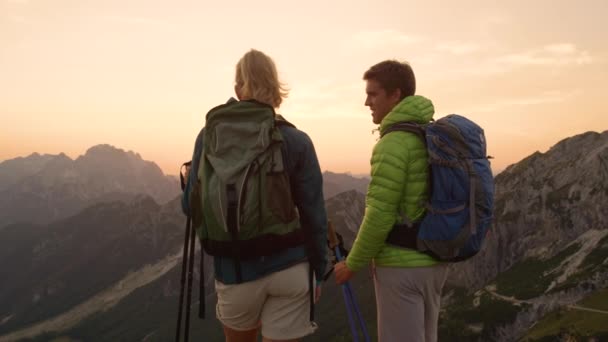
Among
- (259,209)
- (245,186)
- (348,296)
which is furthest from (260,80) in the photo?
(348,296)

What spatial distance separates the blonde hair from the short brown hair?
1.61 metres

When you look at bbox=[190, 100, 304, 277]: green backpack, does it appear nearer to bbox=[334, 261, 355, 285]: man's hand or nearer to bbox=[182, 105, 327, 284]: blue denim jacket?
bbox=[182, 105, 327, 284]: blue denim jacket

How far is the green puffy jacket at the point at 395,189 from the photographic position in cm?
699

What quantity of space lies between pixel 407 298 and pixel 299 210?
2.18 meters

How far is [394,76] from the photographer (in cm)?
761

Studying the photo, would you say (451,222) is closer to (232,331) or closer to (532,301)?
(232,331)

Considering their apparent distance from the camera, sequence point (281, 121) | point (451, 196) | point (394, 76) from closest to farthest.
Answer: point (281, 121) < point (451, 196) < point (394, 76)

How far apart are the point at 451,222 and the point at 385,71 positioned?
2552mm

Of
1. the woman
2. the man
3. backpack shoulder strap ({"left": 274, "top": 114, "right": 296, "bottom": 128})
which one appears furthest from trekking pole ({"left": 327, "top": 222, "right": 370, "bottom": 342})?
backpack shoulder strap ({"left": 274, "top": 114, "right": 296, "bottom": 128})

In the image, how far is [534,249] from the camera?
189 m

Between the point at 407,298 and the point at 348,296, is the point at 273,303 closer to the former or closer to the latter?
the point at 407,298

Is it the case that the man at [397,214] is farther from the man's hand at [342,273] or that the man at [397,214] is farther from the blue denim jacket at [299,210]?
the blue denim jacket at [299,210]

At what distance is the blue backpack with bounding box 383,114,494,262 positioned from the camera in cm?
704

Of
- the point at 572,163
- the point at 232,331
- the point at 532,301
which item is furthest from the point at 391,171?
the point at 572,163
